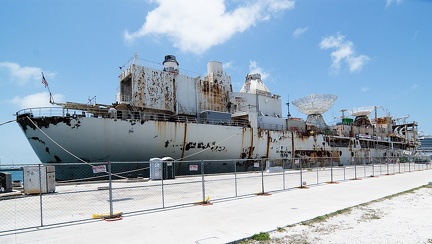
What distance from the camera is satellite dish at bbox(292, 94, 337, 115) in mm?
41750

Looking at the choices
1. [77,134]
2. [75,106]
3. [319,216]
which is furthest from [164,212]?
[75,106]

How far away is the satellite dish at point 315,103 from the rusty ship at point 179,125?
132 millimetres

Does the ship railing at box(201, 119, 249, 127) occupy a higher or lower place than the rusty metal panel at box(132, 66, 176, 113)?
lower

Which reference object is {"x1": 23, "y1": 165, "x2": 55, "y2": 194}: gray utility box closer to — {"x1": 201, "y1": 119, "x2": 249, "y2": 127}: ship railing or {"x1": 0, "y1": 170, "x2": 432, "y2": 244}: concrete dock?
{"x1": 0, "y1": 170, "x2": 432, "y2": 244}: concrete dock

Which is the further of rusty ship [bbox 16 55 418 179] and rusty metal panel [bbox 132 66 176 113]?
rusty metal panel [bbox 132 66 176 113]

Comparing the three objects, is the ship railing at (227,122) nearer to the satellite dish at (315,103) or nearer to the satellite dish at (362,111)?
the satellite dish at (315,103)

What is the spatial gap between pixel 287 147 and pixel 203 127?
12.5 m

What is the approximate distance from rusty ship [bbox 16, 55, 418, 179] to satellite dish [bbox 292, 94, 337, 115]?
132mm

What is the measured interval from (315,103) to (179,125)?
25282mm

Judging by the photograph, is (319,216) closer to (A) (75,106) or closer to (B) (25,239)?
(B) (25,239)

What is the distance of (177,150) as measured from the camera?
23.8 meters

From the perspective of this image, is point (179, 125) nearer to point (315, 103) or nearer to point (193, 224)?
point (193, 224)

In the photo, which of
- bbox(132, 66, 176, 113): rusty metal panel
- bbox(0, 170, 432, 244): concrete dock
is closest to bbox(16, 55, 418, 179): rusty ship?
bbox(132, 66, 176, 113): rusty metal panel

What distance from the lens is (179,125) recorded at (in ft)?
77.3
